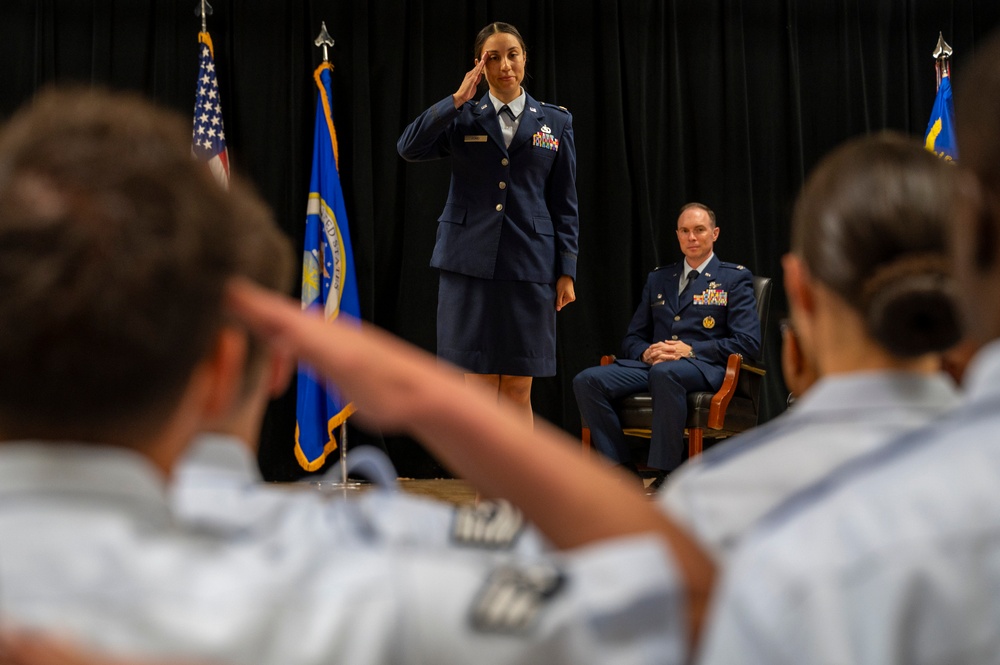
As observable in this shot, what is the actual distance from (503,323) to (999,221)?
3.37m

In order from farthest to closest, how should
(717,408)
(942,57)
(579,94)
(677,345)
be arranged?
(579,94) → (942,57) → (677,345) → (717,408)

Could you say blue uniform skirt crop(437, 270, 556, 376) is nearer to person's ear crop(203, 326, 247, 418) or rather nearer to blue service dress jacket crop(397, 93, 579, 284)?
blue service dress jacket crop(397, 93, 579, 284)

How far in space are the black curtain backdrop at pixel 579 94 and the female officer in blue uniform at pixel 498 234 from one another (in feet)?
5.59

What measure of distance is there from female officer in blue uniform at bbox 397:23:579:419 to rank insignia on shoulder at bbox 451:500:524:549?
316 centimetres

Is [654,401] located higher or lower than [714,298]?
lower

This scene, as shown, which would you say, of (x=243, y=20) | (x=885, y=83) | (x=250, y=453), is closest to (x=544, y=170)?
(x=243, y=20)

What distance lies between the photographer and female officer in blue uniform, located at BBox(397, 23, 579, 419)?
3865mm

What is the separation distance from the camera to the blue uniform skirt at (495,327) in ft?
12.7

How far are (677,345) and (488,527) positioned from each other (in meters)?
4.15

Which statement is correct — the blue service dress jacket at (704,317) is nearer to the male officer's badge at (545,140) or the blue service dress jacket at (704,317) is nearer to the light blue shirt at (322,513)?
the male officer's badge at (545,140)

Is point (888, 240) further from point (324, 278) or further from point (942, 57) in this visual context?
point (942, 57)

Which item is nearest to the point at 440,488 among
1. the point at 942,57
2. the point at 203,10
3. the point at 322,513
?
the point at 203,10

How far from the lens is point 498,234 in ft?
12.6

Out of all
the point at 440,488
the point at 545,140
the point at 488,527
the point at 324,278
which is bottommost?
the point at 440,488
